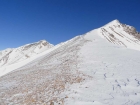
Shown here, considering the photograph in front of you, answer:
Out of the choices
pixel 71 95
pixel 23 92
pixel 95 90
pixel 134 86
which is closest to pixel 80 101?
pixel 71 95

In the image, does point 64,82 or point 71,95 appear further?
point 64,82

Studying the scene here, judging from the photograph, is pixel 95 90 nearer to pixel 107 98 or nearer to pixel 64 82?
pixel 107 98

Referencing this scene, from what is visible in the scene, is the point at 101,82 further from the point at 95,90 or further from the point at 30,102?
the point at 30,102

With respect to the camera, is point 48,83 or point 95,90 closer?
point 95,90

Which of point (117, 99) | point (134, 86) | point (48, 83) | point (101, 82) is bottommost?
point (117, 99)

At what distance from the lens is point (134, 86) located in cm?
1259

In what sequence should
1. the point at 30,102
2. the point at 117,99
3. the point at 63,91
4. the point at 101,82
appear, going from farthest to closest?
the point at 101,82, the point at 63,91, the point at 30,102, the point at 117,99

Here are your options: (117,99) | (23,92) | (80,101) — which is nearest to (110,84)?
(117,99)

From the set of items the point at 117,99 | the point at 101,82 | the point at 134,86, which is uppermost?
the point at 101,82

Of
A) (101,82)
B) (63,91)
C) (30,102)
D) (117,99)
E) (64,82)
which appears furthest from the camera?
(64,82)

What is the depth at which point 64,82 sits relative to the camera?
1510cm

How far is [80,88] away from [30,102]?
394 cm

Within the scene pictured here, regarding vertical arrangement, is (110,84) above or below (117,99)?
above

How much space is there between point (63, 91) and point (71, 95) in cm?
113
